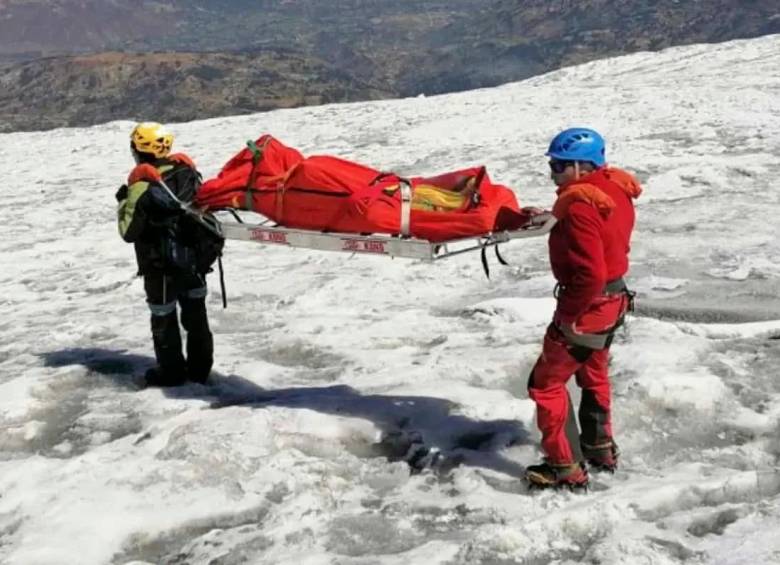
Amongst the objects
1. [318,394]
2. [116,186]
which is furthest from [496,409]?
[116,186]

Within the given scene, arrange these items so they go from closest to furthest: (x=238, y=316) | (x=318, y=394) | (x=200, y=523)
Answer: (x=200, y=523)
(x=318, y=394)
(x=238, y=316)

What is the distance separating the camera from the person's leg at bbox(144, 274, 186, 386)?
21.3 ft

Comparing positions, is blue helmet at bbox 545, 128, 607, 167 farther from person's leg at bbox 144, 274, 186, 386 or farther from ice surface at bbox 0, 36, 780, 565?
person's leg at bbox 144, 274, 186, 386

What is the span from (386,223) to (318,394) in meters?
1.62

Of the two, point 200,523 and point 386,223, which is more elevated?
point 386,223

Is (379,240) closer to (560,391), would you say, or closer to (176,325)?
(560,391)

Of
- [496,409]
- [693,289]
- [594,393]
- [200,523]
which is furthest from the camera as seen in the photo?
[693,289]

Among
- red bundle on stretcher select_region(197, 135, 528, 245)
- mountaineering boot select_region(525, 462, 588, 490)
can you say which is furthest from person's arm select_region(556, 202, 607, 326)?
mountaineering boot select_region(525, 462, 588, 490)

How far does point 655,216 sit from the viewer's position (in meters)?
11.0

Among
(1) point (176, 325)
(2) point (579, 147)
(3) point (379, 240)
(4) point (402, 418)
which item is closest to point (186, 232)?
(1) point (176, 325)

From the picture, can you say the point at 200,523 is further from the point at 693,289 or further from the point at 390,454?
the point at 693,289

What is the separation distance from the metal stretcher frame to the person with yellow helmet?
66cm

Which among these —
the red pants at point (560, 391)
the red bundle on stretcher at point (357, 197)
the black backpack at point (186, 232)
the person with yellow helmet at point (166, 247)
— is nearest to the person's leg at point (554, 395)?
the red pants at point (560, 391)

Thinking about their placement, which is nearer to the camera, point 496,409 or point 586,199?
point 586,199
